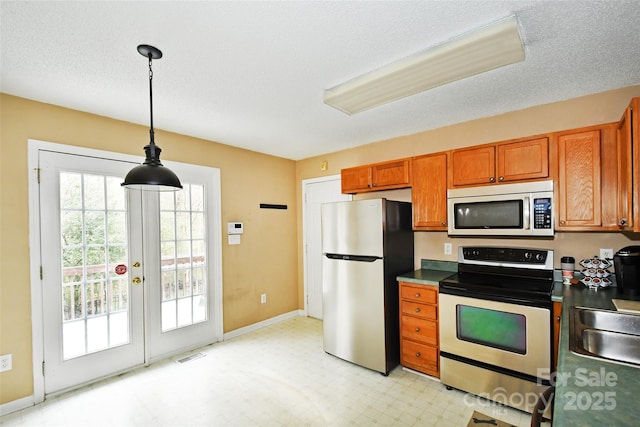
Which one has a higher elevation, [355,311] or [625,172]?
[625,172]

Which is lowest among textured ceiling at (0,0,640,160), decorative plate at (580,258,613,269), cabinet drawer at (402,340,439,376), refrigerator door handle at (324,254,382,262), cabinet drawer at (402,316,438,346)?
cabinet drawer at (402,340,439,376)

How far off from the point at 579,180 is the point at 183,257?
3.74m

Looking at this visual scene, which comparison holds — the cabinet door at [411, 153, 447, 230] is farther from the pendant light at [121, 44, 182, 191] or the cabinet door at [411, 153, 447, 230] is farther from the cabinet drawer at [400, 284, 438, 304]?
the pendant light at [121, 44, 182, 191]

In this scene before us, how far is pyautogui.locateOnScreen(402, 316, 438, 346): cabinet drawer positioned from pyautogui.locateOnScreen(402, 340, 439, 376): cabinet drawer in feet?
0.18

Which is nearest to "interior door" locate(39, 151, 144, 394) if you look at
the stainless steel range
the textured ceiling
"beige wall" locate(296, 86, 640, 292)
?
the textured ceiling

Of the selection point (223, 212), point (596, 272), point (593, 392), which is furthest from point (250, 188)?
point (593, 392)

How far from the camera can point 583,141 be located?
2230 mm

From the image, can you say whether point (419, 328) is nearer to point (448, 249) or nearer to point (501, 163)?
point (448, 249)

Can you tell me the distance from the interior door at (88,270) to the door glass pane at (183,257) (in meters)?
0.26

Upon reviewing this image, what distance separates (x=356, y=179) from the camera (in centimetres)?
351

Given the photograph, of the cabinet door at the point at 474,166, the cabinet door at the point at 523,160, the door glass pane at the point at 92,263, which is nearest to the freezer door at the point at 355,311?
the cabinet door at the point at 474,166

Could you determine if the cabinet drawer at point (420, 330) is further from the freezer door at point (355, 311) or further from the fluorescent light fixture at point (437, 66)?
the fluorescent light fixture at point (437, 66)

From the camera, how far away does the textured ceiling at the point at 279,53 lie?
4.85ft

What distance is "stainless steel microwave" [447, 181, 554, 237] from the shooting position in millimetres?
2352
